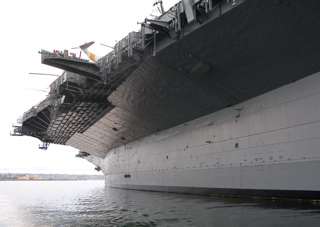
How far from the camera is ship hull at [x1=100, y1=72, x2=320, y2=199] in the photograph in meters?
11.5

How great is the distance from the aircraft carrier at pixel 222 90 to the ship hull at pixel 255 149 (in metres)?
0.05

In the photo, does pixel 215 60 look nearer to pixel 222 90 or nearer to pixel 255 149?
pixel 222 90

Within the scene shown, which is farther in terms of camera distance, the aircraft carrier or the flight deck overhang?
the aircraft carrier

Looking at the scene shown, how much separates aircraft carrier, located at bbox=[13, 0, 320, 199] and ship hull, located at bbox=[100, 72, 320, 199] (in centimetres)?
5

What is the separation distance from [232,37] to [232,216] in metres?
6.73

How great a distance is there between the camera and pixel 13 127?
111 feet

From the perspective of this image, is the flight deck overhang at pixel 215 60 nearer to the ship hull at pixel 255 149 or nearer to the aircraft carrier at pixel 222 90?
the aircraft carrier at pixel 222 90

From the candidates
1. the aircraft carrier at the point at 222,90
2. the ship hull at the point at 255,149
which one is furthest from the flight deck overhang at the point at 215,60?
the ship hull at the point at 255,149

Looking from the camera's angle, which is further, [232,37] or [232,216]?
[232,37]

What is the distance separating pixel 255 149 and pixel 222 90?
3.52 m

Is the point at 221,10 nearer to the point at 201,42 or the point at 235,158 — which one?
the point at 201,42

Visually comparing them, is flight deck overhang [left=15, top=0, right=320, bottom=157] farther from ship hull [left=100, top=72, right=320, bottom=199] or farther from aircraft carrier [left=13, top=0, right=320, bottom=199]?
ship hull [left=100, top=72, right=320, bottom=199]

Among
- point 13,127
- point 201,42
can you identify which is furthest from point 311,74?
point 13,127

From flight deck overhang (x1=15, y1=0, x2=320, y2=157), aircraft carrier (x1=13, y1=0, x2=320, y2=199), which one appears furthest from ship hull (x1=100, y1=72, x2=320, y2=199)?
flight deck overhang (x1=15, y1=0, x2=320, y2=157)
